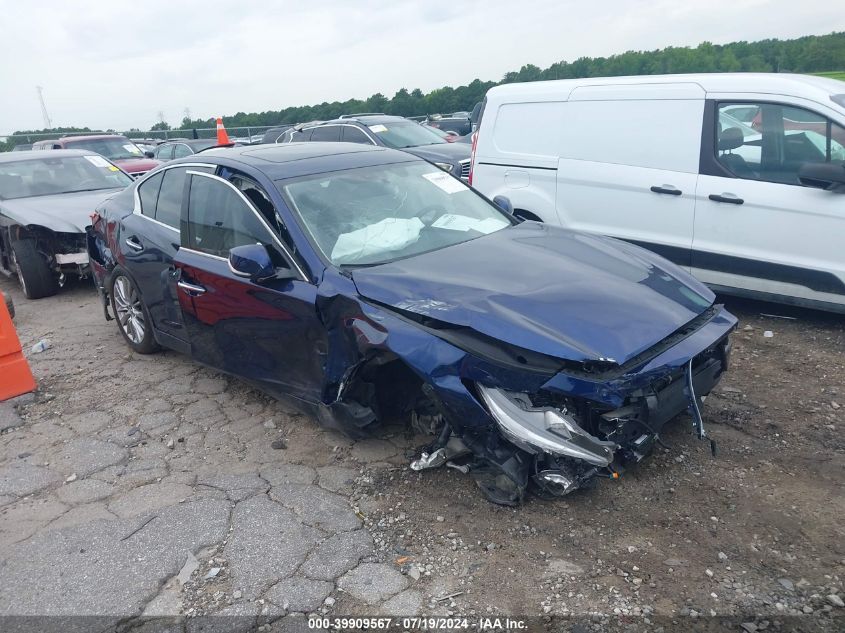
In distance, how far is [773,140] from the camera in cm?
526

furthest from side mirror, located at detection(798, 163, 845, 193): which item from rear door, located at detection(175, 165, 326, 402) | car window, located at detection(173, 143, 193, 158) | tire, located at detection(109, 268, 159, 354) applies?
car window, located at detection(173, 143, 193, 158)

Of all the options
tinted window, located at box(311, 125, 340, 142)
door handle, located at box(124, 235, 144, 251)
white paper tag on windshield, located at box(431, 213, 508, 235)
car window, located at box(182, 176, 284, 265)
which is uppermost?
tinted window, located at box(311, 125, 340, 142)

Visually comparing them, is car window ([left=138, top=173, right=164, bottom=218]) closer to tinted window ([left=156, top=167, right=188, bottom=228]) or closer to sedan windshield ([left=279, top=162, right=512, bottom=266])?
tinted window ([left=156, top=167, right=188, bottom=228])

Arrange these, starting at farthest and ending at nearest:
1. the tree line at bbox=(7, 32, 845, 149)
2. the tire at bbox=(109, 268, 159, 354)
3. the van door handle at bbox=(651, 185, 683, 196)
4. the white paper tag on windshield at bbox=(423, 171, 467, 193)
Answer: the tree line at bbox=(7, 32, 845, 149) → the van door handle at bbox=(651, 185, 683, 196) → the tire at bbox=(109, 268, 159, 354) → the white paper tag on windshield at bbox=(423, 171, 467, 193)

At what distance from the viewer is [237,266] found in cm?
377

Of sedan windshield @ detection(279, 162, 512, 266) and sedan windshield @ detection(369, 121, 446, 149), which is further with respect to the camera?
sedan windshield @ detection(369, 121, 446, 149)

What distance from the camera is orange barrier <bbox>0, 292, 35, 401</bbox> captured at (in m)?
5.00

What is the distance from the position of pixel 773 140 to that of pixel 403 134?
320 inches

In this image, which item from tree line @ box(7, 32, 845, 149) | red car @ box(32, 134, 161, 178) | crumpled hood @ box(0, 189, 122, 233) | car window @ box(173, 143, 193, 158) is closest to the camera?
crumpled hood @ box(0, 189, 122, 233)

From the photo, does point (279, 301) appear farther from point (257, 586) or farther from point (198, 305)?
point (257, 586)

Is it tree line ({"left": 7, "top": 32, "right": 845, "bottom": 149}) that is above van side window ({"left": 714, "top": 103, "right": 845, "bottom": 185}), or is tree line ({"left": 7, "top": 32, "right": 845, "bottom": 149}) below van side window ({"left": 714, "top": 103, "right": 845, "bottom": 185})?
above

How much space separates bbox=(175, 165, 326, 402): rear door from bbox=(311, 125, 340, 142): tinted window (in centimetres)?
831

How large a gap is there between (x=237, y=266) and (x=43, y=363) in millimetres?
3036

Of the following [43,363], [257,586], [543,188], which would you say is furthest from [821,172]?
[43,363]
